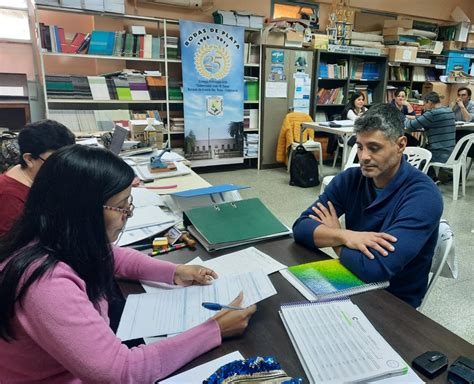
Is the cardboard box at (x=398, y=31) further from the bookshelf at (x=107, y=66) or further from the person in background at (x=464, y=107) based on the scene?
the bookshelf at (x=107, y=66)

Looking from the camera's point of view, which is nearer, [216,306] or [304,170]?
[216,306]

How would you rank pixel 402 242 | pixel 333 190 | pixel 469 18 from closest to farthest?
1. pixel 402 242
2. pixel 333 190
3. pixel 469 18

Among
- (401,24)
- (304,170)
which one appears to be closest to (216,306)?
(304,170)

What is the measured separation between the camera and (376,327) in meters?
0.89

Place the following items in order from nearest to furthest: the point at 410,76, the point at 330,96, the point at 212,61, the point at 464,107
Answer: the point at 212,61 < the point at 464,107 < the point at 330,96 < the point at 410,76

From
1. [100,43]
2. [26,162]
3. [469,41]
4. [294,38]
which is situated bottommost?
[26,162]

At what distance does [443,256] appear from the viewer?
1.34 meters

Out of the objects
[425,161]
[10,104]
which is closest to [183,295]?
[425,161]

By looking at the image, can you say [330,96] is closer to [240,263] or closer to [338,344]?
[240,263]

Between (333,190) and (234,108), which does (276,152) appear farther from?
(333,190)

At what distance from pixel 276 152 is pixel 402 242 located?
444cm

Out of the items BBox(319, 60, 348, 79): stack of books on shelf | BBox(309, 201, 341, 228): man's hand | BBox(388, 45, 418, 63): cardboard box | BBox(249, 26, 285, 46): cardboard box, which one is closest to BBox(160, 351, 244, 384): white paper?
BBox(309, 201, 341, 228): man's hand

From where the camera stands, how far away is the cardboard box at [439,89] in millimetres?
6590

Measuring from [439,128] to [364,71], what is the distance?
7.25 feet
